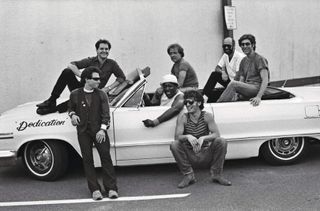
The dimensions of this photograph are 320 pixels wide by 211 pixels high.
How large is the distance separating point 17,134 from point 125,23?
4602mm

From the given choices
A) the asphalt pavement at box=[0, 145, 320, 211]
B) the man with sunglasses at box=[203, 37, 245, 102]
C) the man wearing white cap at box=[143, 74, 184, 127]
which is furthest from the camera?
the man with sunglasses at box=[203, 37, 245, 102]

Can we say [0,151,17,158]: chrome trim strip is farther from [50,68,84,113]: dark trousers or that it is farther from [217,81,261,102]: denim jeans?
[217,81,261,102]: denim jeans

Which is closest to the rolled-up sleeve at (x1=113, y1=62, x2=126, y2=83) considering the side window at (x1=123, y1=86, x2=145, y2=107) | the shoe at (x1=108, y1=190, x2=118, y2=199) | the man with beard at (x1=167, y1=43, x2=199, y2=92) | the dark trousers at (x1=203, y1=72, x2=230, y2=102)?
the side window at (x1=123, y1=86, x2=145, y2=107)

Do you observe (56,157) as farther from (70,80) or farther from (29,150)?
(70,80)

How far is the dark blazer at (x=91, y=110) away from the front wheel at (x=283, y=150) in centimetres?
205

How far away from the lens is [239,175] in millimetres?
5355

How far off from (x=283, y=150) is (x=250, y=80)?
977 millimetres

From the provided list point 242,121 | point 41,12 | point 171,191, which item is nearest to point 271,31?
point 41,12

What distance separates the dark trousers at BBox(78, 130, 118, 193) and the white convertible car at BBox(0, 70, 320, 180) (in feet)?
1.42

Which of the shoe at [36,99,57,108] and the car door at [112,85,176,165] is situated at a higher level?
the shoe at [36,99,57,108]

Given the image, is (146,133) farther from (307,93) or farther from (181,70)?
(307,93)

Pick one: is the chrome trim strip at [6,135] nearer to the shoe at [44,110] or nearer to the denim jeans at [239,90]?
the shoe at [44,110]

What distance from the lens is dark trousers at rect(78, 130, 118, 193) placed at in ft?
15.8

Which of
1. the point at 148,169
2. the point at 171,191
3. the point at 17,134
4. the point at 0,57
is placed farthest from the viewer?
the point at 0,57
